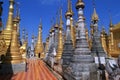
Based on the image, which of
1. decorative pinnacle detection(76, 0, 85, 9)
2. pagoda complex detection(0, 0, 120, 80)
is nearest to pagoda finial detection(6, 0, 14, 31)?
pagoda complex detection(0, 0, 120, 80)

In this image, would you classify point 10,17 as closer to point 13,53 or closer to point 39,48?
point 13,53

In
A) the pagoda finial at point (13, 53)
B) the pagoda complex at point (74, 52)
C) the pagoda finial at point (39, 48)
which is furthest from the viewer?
the pagoda finial at point (39, 48)

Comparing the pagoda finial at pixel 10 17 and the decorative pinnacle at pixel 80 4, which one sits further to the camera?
the pagoda finial at pixel 10 17

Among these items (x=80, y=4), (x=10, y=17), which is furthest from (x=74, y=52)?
(x=10, y=17)

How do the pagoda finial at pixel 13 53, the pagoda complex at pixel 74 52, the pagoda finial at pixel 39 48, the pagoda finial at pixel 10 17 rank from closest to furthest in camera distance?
the pagoda complex at pixel 74 52 → the pagoda finial at pixel 13 53 → the pagoda finial at pixel 10 17 → the pagoda finial at pixel 39 48

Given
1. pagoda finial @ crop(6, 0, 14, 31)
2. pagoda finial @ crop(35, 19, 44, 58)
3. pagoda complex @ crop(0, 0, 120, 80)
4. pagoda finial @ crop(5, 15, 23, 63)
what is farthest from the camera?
pagoda finial @ crop(35, 19, 44, 58)

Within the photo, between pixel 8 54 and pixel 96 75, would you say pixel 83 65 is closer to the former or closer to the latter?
pixel 96 75

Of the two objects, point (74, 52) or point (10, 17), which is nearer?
point (74, 52)

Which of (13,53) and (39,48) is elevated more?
(39,48)

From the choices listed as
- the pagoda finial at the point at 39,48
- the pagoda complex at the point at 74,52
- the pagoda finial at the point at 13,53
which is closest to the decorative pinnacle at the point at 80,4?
the pagoda complex at the point at 74,52

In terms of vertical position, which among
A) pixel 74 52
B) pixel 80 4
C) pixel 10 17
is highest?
pixel 10 17

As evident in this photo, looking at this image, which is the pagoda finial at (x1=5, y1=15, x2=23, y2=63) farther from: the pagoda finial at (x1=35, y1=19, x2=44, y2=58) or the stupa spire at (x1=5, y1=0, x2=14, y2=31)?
the pagoda finial at (x1=35, y1=19, x2=44, y2=58)

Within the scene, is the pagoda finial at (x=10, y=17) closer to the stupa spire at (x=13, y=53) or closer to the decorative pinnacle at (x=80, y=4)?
the stupa spire at (x=13, y=53)

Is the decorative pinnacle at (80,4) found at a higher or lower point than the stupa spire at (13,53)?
higher
